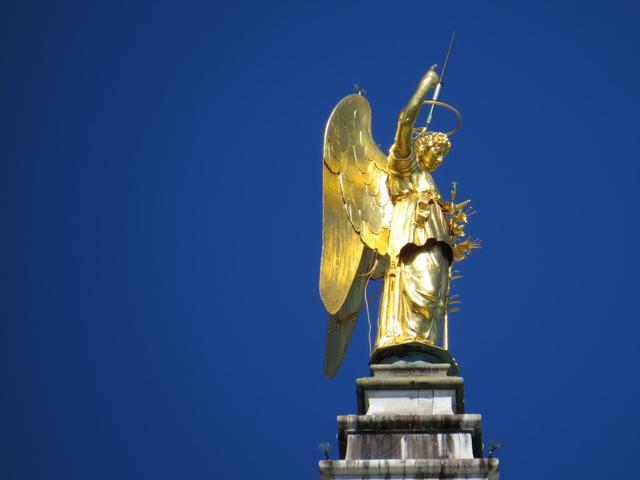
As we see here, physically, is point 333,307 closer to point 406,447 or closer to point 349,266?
point 349,266

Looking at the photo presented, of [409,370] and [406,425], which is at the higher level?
[409,370]

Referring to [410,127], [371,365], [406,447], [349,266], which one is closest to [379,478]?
[406,447]

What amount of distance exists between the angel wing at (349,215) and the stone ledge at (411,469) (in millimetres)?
3221

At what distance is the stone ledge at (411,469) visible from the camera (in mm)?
23250

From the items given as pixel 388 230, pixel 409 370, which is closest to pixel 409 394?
pixel 409 370

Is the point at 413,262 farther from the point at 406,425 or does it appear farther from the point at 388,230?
the point at 406,425

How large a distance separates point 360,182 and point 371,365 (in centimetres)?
342

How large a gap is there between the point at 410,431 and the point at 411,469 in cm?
91

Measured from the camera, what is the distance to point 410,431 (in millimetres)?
24188

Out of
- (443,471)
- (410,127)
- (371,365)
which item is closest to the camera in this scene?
(443,471)

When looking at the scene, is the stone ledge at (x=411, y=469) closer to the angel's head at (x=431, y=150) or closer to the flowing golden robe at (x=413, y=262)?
the flowing golden robe at (x=413, y=262)

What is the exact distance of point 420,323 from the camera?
2594 cm

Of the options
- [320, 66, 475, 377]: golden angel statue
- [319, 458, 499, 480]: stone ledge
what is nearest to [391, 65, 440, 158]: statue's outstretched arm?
[320, 66, 475, 377]: golden angel statue

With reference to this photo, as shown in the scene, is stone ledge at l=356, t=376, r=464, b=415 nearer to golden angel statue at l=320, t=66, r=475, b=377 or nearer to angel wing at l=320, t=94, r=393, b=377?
golden angel statue at l=320, t=66, r=475, b=377
